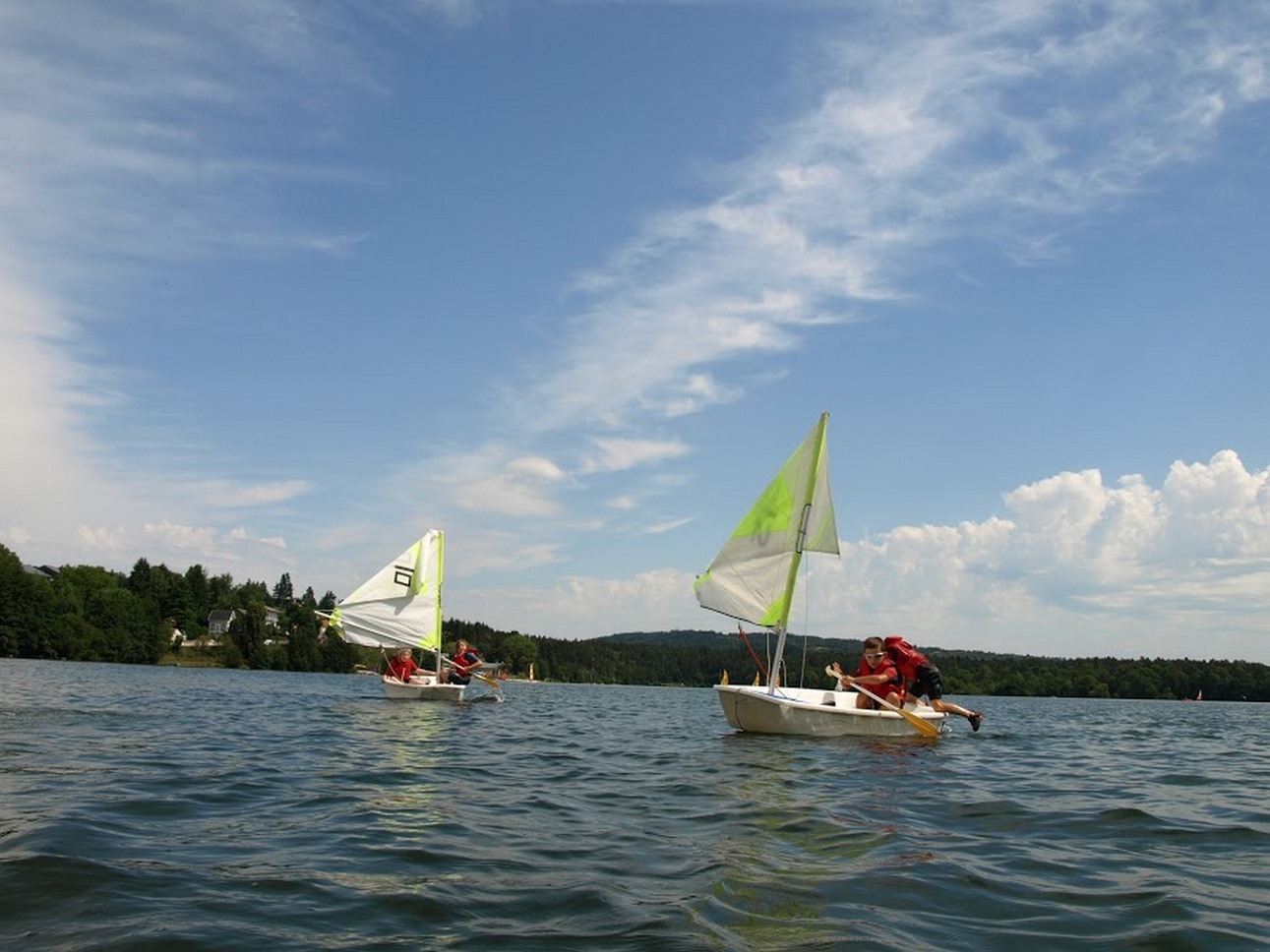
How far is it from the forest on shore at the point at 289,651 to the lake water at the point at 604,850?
76816mm

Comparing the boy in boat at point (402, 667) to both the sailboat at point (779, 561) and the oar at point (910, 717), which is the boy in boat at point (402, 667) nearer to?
the sailboat at point (779, 561)

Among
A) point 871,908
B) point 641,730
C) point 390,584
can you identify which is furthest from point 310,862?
point 390,584

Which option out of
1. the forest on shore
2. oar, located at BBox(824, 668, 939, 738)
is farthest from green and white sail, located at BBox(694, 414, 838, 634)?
→ the forest on shore

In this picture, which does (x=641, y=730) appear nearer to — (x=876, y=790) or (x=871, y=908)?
(x=876, y=790)

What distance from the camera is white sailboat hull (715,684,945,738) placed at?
22.8 m

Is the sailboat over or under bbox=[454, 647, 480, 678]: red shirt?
over

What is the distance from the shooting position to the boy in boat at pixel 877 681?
2420 centimetres

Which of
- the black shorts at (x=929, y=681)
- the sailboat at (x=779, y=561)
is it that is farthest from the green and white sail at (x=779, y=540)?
the black shorts at (x=929, y=681)

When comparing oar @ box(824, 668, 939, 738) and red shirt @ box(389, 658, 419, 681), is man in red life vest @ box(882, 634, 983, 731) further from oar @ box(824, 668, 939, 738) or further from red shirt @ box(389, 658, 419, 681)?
red shirt @ box(389, 658, 419, 681)

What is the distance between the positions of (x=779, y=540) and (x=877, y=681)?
4.36 metres

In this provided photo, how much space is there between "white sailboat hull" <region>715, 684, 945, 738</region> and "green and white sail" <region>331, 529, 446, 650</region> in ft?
57.5

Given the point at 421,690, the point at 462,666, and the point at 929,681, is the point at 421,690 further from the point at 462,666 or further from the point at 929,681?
the point at 929,681

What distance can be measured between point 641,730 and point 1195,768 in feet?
50.5

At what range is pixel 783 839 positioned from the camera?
32.8 ft
